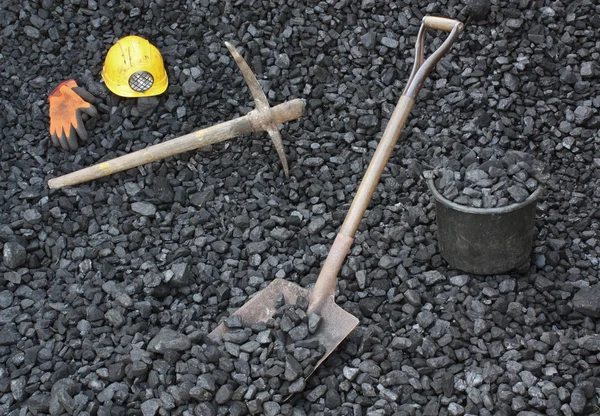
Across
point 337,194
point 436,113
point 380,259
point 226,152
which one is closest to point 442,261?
point 380,259

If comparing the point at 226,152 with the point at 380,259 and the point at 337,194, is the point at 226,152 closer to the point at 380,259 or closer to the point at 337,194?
the point at 337,194

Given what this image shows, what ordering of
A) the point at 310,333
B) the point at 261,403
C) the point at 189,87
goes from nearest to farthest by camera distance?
1. the point at 261,403
2. the point at 310,333
3. the point at 189,87

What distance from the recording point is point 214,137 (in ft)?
15.8

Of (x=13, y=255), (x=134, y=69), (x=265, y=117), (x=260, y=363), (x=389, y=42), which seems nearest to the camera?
(x=260, y=363)

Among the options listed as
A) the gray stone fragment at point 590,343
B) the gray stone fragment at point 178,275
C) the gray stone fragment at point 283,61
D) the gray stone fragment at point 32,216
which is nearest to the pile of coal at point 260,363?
the gray stone fragment at point 178,275

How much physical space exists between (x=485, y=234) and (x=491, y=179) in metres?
0.29

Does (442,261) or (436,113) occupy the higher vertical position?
(436,113)

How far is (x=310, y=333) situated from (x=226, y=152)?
5.36 ft

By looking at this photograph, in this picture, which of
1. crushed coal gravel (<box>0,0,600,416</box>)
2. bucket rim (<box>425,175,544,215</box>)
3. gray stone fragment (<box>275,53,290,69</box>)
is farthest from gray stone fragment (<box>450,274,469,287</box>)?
gray stone fragment (<box>275,53,290,69</box>)

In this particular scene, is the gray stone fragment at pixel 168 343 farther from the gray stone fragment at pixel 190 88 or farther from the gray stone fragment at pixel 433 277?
the gray stone fragment at pixel 190 88

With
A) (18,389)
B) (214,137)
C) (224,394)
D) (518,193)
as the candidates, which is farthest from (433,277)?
(18,389)

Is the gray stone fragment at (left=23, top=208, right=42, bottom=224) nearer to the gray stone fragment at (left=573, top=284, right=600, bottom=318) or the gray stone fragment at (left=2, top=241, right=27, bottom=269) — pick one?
the gray stone fragment at (left=2, top=241, right=27, bottom=269)

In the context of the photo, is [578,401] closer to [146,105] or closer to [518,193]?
[518,193]

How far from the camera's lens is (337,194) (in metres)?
4.77
